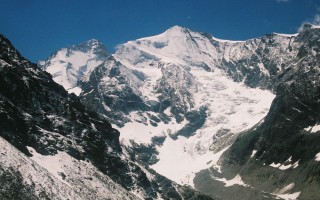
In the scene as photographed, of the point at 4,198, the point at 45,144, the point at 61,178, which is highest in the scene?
the point at 45,144

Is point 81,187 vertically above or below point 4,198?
above

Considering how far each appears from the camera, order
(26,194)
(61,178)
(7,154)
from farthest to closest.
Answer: (61,178) → (7,154) → (26,194)

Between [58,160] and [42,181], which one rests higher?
[58,160]

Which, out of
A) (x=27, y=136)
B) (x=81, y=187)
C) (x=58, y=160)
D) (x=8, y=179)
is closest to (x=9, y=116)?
(x=27, y=136)

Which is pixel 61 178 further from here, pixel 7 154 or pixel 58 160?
pixel 7 154

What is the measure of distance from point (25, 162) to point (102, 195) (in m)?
45.4

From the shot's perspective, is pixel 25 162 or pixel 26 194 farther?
pixel 25 162

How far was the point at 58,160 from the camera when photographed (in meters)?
194

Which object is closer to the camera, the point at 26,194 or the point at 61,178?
the point at 26,194

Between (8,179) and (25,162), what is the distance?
1817 cm

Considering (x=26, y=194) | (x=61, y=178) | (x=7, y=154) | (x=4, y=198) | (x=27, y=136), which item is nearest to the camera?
(x=4, y=198)

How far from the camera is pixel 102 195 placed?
19462 cm

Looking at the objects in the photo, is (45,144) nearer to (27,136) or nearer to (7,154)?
(27,136)

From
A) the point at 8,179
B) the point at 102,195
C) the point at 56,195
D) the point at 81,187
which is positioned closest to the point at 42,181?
the point at 56,195
